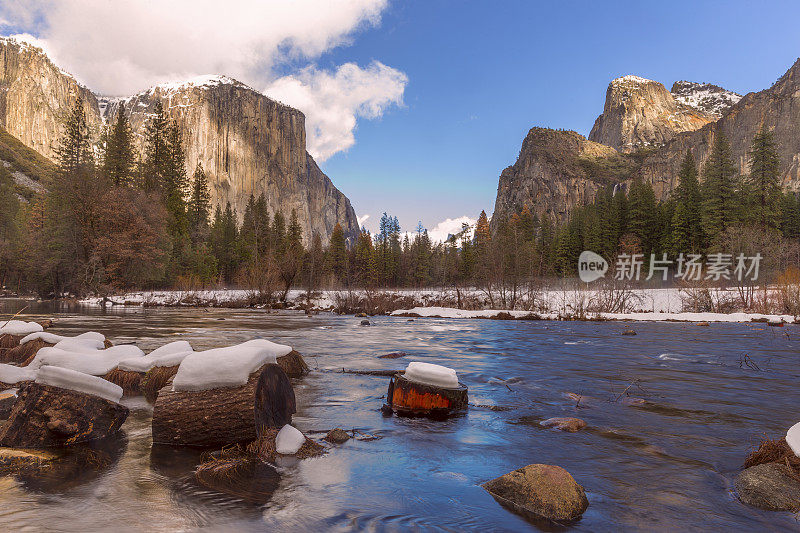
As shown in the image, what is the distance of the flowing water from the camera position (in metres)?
3.34

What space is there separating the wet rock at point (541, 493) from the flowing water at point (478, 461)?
12cm

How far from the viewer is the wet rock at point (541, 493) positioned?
136 inches

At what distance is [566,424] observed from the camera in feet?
19.2

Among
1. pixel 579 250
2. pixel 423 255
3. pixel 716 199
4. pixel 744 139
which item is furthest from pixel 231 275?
pixel 744 139

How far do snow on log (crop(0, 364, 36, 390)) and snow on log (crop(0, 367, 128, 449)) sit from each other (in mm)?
2799

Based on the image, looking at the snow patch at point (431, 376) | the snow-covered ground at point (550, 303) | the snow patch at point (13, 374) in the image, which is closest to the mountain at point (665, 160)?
the snow-covered ground at point (550, 303)

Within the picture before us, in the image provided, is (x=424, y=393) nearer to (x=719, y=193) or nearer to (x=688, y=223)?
(x=719, y=193)

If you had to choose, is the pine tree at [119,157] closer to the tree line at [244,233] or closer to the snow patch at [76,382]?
the tree line at [244,233]

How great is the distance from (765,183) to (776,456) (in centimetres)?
7032

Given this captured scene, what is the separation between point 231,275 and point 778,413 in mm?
83023

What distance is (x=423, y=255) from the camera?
93.6m

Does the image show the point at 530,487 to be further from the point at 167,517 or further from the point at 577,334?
the point at 577,334

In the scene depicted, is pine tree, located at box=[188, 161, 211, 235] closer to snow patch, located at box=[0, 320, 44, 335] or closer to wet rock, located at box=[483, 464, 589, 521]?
snow patch, located at box=[0, 320, 44, 335]

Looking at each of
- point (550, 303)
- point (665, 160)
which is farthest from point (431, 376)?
point (665, 160)
